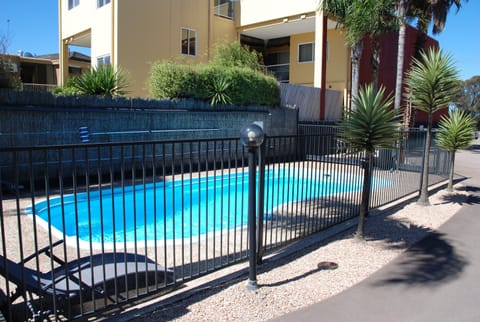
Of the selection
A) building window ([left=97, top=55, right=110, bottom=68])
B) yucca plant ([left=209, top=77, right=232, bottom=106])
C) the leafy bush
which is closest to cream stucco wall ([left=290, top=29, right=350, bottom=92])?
the leafy bush

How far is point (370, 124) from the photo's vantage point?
5652 mm

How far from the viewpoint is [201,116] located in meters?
13.8

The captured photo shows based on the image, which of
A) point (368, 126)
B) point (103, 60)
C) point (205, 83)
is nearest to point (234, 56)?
point (205, 83)

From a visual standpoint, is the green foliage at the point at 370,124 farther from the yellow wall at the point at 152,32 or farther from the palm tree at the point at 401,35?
the yellow wall at the point at 152,32

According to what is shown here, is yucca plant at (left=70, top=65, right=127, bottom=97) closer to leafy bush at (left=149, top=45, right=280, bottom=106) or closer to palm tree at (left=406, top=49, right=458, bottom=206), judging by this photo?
leafy bush at (left=149, top=45, right=280, bottom=106)

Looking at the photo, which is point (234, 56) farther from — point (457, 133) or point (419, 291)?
point (419, 291)

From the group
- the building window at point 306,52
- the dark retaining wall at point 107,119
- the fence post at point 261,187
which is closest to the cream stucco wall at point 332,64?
the building window at point 306,52

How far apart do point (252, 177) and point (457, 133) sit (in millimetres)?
7669

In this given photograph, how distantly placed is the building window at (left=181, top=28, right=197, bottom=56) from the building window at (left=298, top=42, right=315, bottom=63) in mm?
7254

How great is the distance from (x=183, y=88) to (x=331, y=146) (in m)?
8.42

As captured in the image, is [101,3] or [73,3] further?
[73,3]

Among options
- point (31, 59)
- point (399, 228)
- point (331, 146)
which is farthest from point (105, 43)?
point (399, 228)

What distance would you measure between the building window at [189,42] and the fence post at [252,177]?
16.5m

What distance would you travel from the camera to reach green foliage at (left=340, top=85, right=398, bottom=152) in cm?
565
